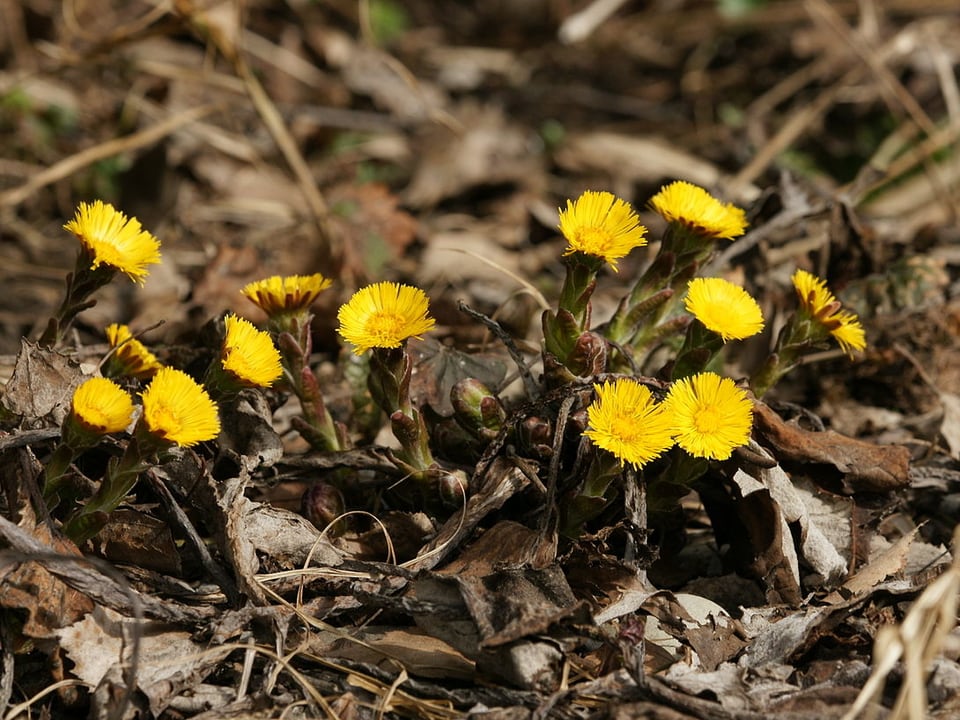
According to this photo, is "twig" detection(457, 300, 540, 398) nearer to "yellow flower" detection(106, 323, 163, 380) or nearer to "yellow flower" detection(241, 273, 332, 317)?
"yellow flower" detection(241, 273, 332, 317)

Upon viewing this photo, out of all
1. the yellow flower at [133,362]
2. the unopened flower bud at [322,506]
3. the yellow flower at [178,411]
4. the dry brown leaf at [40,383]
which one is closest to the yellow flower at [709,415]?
the unopened flower bud at [322,506]

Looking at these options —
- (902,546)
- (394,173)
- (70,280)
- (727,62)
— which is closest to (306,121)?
(394,173)

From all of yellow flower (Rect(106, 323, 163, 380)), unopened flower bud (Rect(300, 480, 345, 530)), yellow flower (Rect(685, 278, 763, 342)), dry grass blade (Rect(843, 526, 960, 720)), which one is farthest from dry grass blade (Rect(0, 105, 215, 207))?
dry grass blade (Rect(843, 526, 960, 720))

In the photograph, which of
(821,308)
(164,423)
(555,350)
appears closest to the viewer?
(164,423)

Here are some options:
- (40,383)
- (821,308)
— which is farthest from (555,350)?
(40,383)

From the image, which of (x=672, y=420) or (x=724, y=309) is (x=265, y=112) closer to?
(x=724, y=309)

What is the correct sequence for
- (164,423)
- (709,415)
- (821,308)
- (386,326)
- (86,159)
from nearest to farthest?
1. (164,423)
2. (709,415)
3. (386,326)
4. (821,308)
5. (86,159)
